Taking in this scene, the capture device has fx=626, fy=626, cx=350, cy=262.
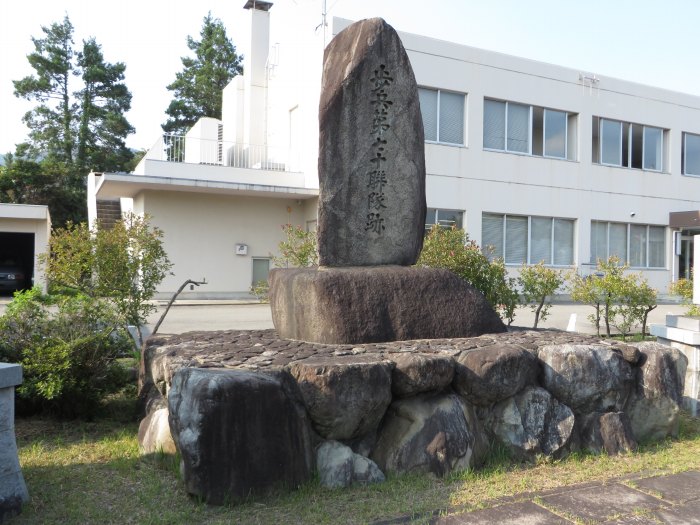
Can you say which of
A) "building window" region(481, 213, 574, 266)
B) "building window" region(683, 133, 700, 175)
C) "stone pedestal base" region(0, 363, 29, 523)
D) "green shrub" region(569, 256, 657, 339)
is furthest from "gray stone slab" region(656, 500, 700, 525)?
"building window" region(683, 133, 700, 175)

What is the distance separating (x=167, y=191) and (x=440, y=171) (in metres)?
7.66

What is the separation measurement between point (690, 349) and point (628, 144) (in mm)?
16108

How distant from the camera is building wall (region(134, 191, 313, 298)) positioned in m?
17.4

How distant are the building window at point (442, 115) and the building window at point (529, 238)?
2577 millimetres

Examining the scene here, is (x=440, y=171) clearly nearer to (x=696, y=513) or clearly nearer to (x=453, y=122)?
(x=453, y=122)

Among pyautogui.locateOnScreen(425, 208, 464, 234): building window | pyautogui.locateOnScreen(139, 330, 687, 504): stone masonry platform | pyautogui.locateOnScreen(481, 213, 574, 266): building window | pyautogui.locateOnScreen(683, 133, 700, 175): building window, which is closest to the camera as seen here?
pyautogui.locateOnScreen(139, 330, 687, 504): stone masonry platform

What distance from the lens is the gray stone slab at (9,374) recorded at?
3.65 meters

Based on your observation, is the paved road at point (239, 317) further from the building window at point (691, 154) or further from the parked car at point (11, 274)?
the building window at point (691, 154)

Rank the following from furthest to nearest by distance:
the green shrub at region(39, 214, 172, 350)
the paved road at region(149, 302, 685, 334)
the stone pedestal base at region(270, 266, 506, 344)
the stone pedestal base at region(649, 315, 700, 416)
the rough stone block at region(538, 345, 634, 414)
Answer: the paved road at region(149, 302, 685, 334) < the green shrub at region(39, 214, 172, 350) < the stone pedestal base at region(649, 315, 700, 416) < the stone pedestal base at region(270, 266, 506, 344) < the rough stone block at region(538, 345, 634, 414)

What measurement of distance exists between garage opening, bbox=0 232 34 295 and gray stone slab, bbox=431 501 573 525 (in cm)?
2123

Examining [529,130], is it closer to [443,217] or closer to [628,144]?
[443,217]

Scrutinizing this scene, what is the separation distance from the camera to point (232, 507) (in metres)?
3.65

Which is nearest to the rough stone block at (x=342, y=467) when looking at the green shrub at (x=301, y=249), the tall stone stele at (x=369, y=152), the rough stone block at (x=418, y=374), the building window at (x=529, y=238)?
the rough stone block at (x=418, y=374)

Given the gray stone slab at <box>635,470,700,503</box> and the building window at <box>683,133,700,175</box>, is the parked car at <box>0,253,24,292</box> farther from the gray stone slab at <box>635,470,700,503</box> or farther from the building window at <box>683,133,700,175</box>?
the building window at <box>683,133,700,175</box>
